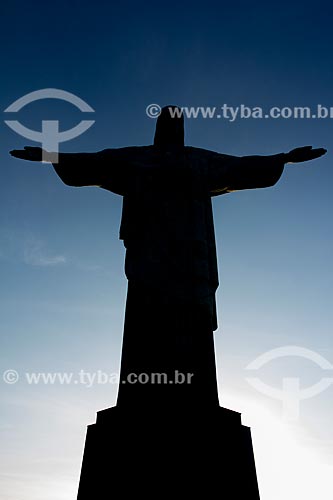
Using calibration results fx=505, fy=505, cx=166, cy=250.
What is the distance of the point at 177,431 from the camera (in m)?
5.35

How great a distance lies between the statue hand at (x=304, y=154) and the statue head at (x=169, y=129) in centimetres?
164

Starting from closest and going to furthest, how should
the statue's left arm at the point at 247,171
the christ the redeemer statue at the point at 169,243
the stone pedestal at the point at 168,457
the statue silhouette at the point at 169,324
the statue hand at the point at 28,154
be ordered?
1. the stone pedestal at the point at 168,457
2. the statue silhouette at the point at 169,324
3. the christ the redeemer statue at the point at 169,243
4. the statue hand at the point at 28,154
5. the statue's left arm at the point at 247,171

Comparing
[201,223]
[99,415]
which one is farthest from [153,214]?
[99,415]

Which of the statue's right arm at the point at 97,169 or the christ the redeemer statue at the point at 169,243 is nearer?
the christ the redeemer statue at the point at 169,243

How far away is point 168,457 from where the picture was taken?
5168mm

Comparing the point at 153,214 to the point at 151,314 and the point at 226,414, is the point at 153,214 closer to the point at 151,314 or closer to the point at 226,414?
the point at 151,314

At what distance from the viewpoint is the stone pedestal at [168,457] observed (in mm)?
5078

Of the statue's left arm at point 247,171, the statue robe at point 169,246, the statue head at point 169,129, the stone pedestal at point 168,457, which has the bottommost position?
the stone pedestal at point 168,457

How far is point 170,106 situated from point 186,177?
149 centimetres

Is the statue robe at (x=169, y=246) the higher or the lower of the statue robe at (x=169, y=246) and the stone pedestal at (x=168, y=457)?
the higher

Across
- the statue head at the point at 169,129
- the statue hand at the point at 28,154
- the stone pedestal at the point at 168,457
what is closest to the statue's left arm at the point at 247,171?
the statue head at the point at 169,129

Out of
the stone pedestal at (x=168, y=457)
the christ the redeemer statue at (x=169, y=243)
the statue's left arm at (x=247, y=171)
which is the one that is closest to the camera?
the stone pedestal at (x=168, y=457)

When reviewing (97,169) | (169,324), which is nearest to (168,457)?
(169,324)

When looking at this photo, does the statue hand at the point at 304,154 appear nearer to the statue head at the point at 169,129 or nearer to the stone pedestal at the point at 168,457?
the statue head at the point at 169,129
